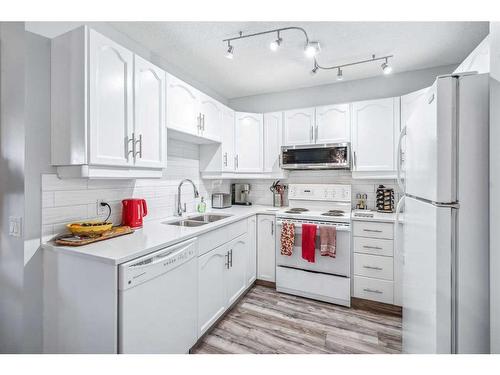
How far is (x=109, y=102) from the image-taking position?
4.88ft

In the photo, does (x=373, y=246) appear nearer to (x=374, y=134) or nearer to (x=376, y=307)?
(x=376, y=307)

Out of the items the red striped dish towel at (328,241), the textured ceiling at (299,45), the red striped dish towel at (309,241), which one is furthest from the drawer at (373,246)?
the textured ceiling at (299,45)

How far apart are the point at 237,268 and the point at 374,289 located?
4.47 feet

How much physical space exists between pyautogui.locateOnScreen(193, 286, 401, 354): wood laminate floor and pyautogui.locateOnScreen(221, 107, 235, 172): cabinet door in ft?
5.12

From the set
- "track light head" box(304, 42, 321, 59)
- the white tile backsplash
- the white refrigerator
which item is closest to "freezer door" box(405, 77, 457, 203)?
the white refrigerator

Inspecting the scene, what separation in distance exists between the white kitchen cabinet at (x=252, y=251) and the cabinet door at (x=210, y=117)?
41.9 inches

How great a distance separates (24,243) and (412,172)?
→ 2.16 metres

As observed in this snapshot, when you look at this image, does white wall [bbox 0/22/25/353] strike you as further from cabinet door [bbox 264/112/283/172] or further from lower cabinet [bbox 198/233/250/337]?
cabinet door [bbox 264/112/283/172]

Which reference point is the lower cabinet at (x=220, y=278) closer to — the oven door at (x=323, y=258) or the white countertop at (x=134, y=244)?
the white countertop at (x=134, y=244)

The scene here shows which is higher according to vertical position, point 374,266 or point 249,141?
point 249,141

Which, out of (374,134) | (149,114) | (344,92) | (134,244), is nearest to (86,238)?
(134,244)

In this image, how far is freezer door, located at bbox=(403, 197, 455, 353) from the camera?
870 mm

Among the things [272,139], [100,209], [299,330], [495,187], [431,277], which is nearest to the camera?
[495,187]

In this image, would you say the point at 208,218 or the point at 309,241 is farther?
the point at 208,218
